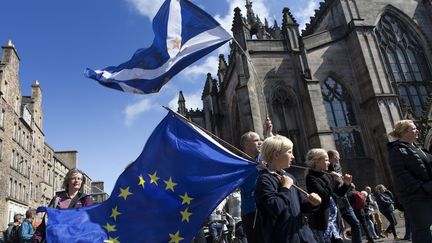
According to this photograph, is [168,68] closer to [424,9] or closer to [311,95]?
[311,95]

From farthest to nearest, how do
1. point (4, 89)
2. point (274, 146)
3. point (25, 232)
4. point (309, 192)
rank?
point (4, 89)
point (25, 232)
point (309, 192)
point (274, 146)

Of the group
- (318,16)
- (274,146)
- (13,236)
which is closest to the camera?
(274,146)

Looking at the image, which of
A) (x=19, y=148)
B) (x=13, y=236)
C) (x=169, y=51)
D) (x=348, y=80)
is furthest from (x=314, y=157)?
(x=19, y=148)

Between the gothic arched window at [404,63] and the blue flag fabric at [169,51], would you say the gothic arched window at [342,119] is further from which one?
the blue flag fabric at [169,51]

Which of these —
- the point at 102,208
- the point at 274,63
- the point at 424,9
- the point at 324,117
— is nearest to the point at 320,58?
the point at 274,63

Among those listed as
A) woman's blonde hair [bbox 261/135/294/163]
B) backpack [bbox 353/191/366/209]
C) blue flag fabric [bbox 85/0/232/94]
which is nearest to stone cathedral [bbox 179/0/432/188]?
backpack [bbox 353/191/366/209]

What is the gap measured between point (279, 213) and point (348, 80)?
20.9 m

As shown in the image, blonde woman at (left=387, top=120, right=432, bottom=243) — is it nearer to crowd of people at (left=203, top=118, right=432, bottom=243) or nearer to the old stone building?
crowd of people at (left=203, top=118, right=432, bottom=243)

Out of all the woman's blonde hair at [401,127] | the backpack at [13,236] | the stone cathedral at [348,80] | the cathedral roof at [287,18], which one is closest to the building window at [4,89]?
the stone cathedral at [348,80]

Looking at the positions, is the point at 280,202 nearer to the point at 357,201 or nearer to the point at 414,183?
the point at 414,183

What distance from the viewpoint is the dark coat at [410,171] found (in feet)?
13.9

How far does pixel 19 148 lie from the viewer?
115 ft

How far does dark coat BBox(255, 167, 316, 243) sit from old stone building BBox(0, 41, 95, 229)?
32585mm

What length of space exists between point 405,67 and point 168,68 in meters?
22.6
